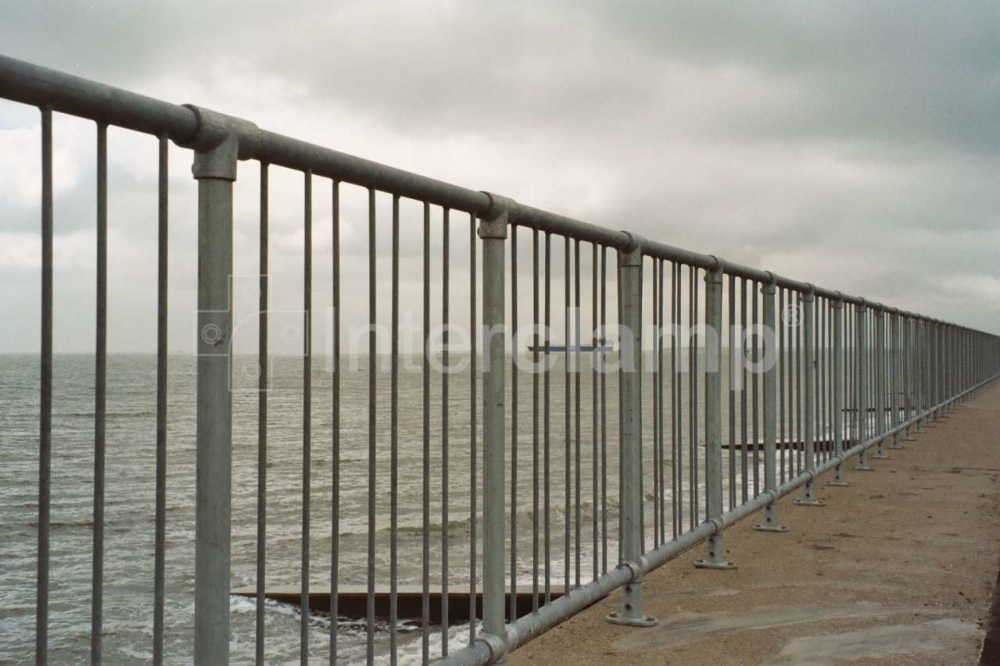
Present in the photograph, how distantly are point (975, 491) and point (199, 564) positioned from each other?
7554mm

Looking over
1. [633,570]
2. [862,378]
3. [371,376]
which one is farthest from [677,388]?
[862,378]

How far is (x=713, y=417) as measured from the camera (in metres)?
5.34

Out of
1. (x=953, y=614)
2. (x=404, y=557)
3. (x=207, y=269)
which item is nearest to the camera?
(x=207, y=269)

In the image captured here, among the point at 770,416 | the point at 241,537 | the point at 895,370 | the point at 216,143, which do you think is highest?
the point at 216,143

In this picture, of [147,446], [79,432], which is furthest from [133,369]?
[147,446]

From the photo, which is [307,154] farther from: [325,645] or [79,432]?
[79,432]

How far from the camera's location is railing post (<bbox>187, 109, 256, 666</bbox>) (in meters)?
2.04

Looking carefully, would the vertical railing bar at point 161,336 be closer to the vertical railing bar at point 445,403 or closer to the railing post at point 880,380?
the vertical railing bar at point 445,403

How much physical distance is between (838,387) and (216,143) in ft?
24.6

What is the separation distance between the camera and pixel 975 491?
319 inches

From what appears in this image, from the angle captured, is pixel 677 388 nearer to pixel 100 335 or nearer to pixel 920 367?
pixel 100 335

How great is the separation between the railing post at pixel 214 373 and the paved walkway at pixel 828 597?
183 cm

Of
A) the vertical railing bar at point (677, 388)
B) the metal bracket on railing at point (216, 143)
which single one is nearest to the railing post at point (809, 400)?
the vertical railing bar at point (677, 388)

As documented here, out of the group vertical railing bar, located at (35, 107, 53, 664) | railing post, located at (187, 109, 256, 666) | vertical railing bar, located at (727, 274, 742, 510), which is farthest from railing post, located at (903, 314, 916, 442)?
vertical railing bar, located at (35, 107, 53, 664)
